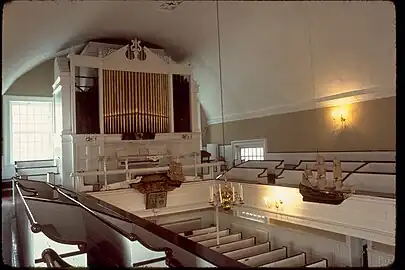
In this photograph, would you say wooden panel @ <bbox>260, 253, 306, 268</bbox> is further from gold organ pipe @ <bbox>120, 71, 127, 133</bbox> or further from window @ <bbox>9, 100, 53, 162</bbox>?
gold organ pipe @ <bbox>120, 71, 127, 133</bbox>

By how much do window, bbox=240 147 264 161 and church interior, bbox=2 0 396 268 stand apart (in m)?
0.03

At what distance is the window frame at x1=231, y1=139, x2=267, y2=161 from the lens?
5.50 m

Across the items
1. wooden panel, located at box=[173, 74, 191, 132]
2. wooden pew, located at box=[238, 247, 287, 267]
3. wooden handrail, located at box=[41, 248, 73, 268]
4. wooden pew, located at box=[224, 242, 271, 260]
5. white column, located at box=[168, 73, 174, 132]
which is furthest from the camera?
wooden panel, located at box=[173, 74, 191, 132]

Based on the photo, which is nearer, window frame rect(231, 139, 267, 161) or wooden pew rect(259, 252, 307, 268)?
wooden pew rect(259, 252, 307, 268)

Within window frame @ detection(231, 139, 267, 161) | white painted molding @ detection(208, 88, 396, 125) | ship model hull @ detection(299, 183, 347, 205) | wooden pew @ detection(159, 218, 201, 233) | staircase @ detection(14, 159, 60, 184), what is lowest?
wooden pew @ detection(159, 218, 201, 233)

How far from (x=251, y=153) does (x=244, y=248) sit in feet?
4.34

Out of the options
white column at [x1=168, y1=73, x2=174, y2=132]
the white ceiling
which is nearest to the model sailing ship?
the white ceiling

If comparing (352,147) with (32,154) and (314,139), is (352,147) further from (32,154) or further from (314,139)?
(32,154)

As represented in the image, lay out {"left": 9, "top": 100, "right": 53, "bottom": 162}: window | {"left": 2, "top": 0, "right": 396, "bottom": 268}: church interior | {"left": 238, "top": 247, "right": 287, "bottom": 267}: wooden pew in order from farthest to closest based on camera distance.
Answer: {"left": 238, "top": 247, "right": 287, "bottom": 267}: wooden pew
{"left": 2, "top": 0, "right": 396, "bottom": 268}: church interior
{"left": 9, "top": 100, "right": 53, "bottom": 162}: window

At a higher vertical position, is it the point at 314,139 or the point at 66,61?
the point at 66,61

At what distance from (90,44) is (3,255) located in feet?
14.0

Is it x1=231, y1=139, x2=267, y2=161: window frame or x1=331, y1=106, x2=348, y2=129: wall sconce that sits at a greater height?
x1=331, y1=106, x2=348, y2=129: wall sconce
